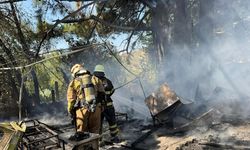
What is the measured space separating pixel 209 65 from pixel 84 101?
7278mm

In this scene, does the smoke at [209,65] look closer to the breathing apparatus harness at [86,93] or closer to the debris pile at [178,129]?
the debris pile at [178,129]

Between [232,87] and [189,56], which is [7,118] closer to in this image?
[189,56]

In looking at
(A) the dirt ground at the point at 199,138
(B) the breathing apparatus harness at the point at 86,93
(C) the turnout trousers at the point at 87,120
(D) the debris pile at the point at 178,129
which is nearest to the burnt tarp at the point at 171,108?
(D) the debris pile at the point at 178,129

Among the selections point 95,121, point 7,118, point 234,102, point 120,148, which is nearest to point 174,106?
point 234,102

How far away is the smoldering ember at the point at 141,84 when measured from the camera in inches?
270

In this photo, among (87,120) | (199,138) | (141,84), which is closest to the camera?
(87,120)

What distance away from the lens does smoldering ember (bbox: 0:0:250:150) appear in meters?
6.86

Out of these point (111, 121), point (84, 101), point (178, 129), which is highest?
point (84, 101)

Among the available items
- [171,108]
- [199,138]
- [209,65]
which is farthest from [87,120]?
[209,65]

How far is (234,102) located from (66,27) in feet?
30.6

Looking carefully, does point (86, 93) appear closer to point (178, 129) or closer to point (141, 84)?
point (178, 129)

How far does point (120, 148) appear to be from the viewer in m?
7.89

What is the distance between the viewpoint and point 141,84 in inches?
447

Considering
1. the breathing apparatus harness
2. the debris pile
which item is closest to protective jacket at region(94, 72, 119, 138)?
the debris pile
